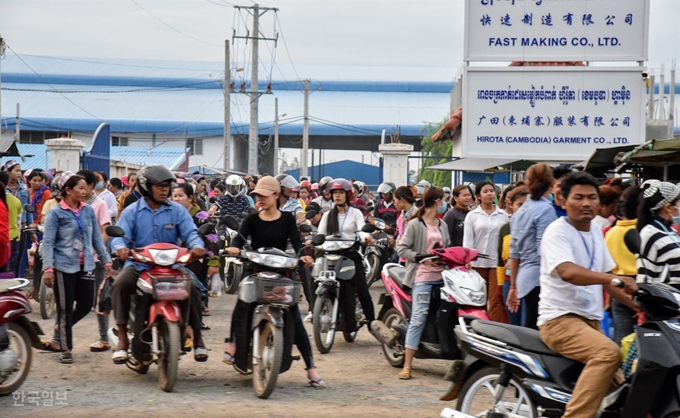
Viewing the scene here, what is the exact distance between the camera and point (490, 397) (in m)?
6.14

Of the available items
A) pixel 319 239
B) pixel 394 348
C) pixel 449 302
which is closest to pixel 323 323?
pixel 394 348

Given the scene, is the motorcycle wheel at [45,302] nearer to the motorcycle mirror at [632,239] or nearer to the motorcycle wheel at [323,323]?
the motorcycle wheel at [323,323]

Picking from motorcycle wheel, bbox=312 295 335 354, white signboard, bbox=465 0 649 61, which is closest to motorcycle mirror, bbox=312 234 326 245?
motorcycle wheel, bbox=312 295 335 354

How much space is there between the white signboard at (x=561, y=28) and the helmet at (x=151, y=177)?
9924 mm

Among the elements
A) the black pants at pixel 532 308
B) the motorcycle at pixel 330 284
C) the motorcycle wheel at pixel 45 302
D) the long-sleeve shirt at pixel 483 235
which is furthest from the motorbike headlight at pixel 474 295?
the motorcycle wheel at pixel 45 302

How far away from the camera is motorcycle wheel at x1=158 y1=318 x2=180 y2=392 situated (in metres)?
8.11

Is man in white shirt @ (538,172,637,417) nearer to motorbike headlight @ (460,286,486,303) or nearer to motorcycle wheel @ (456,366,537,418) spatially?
motorcycle wheel @ (456,366,537,418)

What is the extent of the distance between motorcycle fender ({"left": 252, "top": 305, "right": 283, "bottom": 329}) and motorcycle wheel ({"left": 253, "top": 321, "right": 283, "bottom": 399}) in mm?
36

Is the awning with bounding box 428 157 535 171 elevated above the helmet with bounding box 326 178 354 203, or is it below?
above

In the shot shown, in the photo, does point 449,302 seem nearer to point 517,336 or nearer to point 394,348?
point 394,348

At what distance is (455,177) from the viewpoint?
32.9 meters

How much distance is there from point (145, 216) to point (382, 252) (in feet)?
27.9

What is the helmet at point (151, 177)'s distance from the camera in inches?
344

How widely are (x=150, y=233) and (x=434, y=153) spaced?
52520 millimetres
